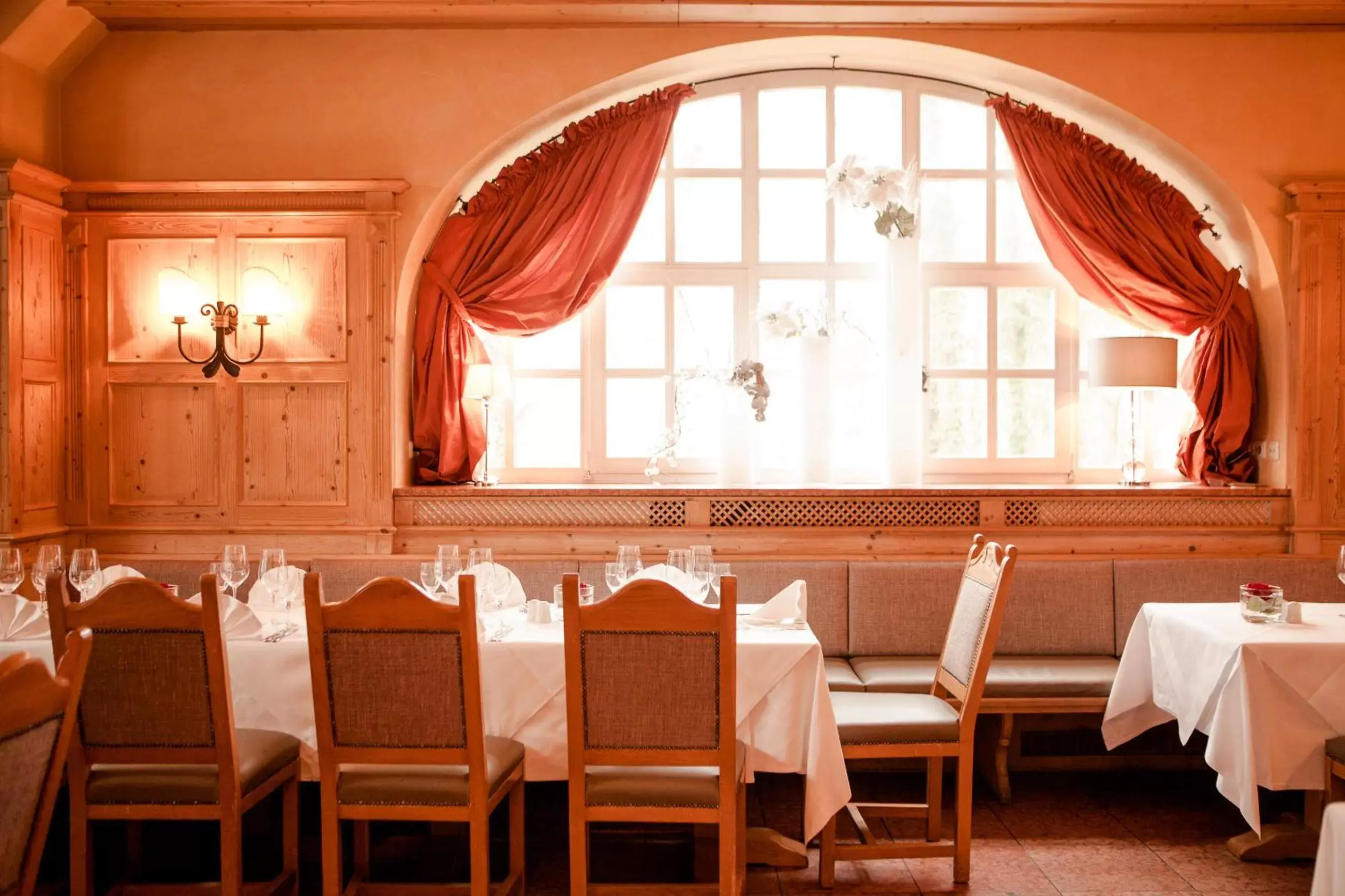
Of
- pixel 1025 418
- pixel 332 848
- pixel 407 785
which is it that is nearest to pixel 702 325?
pixel 1025 418

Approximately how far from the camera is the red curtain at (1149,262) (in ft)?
16.2

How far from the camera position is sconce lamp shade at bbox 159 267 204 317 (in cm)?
459

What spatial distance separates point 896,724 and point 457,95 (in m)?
3.36

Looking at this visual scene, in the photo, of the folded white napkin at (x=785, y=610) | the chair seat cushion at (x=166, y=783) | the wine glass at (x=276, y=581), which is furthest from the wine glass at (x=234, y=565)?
the folded white napkin at (x=785, y=610)

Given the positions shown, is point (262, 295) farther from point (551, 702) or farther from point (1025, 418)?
point (1025, 418)

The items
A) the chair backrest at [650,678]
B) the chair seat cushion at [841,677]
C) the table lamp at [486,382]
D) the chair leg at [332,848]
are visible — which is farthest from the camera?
the table lamp at [486,382]

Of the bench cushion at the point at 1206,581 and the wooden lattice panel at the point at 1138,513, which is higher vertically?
the wooden lattice panel at the point at 1138,513

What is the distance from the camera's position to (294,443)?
473 cm

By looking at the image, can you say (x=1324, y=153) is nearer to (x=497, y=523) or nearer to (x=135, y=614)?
(x=497, y=523)

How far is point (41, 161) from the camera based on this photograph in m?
4.67

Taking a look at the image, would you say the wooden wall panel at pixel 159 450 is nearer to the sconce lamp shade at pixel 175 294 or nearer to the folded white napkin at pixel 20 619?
the sconce lamp shade at pixel 175 294

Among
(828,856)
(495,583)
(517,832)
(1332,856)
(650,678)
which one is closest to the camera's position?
(1332,856)

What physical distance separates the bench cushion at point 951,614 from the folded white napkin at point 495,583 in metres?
1.50

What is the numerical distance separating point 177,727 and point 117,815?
31 cm
